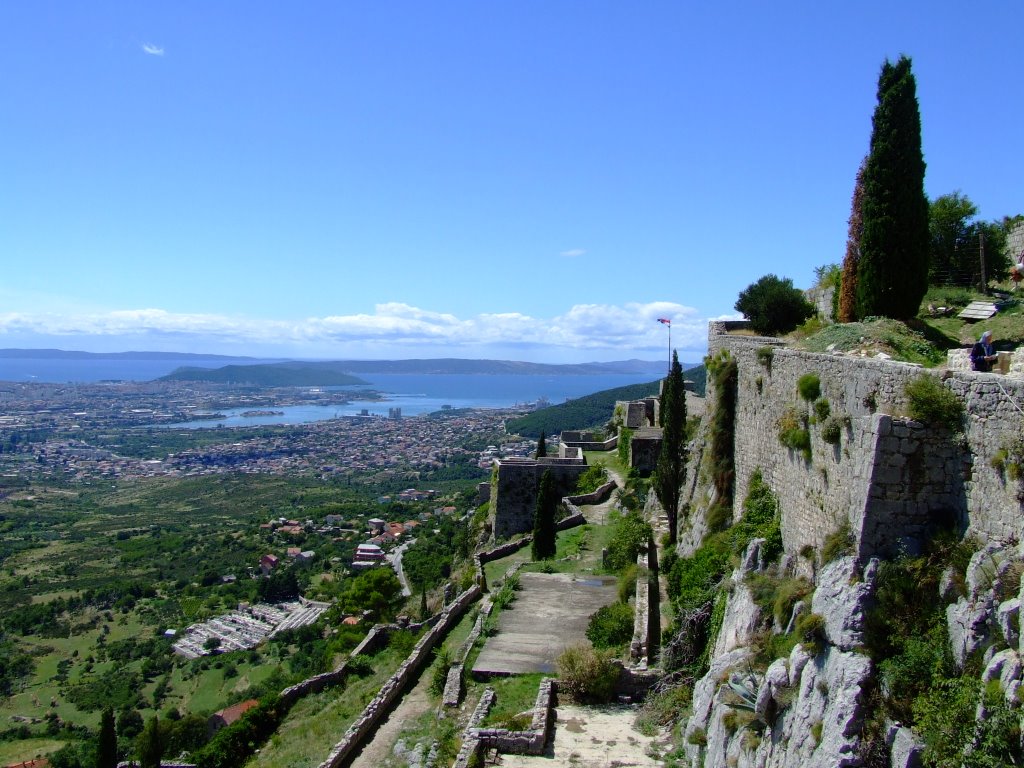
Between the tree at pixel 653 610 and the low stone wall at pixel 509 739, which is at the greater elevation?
the tree at pixel 653 610

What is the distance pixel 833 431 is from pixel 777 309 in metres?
11.2

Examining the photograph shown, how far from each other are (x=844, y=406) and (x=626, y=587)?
900 cm

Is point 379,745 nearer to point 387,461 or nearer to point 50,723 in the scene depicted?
point 50,723

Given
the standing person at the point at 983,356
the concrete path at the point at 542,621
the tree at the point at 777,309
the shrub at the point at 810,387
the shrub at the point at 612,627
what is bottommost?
the concrete path at the point at 542,621

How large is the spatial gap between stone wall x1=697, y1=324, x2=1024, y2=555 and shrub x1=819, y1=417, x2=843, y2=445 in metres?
→ 0.09

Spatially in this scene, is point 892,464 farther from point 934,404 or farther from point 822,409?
point 822,409

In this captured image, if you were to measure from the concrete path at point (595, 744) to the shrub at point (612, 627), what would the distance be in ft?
8.26

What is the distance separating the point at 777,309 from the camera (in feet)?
66.9

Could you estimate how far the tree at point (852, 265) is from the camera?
1627 cm

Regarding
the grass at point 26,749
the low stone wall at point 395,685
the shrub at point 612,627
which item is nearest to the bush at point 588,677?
the shrub at point 612,627

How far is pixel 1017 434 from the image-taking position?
6922 millimetres

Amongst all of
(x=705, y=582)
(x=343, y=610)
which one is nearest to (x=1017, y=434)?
A: (x=705, y=582)

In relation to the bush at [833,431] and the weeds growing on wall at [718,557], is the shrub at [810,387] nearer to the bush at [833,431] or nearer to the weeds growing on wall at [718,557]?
the bush at [833,431]

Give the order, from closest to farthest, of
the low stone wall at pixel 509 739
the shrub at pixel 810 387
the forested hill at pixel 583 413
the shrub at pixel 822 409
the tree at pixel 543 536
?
the shrub at pixel 822 409 → the shrub at pixel 810 387 → the low stone wall at pixel 509 739 → the tree at pixel 543 536 → the forested hill at pixel 583 413
